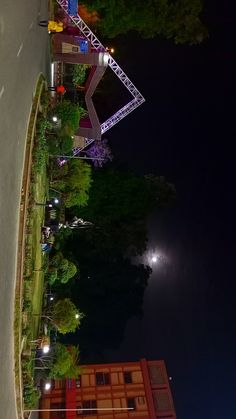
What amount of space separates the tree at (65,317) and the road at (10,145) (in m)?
5.61

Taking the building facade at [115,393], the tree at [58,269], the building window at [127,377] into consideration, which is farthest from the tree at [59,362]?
the building window at [127,377]

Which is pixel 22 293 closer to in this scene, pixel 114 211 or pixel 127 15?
pixel 114 211

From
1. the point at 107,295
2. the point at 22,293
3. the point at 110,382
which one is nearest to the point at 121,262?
the point at 107,295

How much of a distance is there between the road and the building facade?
50.0ft

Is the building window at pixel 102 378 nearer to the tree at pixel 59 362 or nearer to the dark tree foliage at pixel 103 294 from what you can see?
the dark tree foliage at pixel 103 294

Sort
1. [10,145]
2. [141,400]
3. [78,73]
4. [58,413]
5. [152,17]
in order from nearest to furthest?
[10,145], [78,73], [152,17], [58,413], [141,400]

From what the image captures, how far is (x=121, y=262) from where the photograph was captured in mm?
35875

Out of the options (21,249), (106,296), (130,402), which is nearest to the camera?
(21,249)

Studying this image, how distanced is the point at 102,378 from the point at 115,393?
157 cm

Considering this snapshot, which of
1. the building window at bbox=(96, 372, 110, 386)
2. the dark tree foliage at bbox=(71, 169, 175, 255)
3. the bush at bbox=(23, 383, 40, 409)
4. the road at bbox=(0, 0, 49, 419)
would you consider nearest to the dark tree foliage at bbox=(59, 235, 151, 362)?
the building window at bbox=(96, 372, 110, 386)

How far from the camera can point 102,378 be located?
35.5 metres

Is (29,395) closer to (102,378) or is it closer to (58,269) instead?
(58,269)

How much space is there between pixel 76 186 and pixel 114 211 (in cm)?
619

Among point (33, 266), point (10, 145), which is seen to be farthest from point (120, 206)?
point (10, 145)
